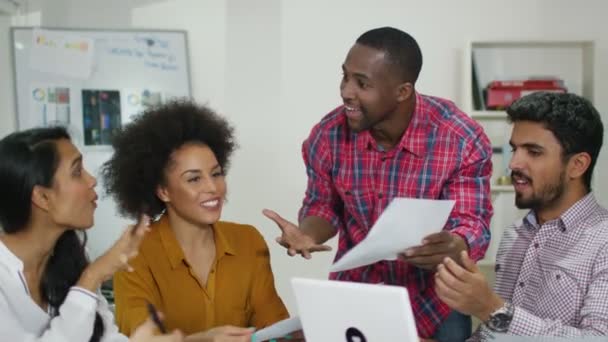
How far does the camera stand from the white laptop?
4.02ft

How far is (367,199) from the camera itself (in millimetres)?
2227

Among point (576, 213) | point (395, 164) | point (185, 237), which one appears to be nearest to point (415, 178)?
point (395, 164)

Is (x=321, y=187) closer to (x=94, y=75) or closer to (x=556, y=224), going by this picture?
(x=556, y=224)

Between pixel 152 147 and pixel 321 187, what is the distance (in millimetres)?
528

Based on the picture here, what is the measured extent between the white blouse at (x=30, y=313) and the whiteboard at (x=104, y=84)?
2050 millimetres

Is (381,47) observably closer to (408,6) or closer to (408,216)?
(408,216)

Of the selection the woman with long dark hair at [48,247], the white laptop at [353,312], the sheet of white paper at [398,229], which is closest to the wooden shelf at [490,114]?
the sheet of white paper at [398,229]

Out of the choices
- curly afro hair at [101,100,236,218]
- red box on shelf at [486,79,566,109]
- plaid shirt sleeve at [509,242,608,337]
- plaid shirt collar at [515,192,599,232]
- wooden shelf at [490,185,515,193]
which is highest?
red box on shelf at [486,79,566,109]

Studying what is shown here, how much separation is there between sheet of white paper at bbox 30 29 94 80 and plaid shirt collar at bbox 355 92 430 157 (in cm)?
212

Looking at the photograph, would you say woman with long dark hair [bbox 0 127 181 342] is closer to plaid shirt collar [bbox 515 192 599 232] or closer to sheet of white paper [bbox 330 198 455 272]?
sheet of white paper [bbox 330 198 455 272]

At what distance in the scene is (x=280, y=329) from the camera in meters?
1.64

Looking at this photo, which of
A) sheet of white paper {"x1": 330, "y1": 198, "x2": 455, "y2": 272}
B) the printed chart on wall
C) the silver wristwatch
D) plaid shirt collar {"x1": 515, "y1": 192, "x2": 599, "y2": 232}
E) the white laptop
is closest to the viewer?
the white laptop

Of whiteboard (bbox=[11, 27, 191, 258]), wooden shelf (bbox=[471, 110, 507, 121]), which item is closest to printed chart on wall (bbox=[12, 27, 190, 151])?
whiteboard (bbox=[11, 27, 191, 258])

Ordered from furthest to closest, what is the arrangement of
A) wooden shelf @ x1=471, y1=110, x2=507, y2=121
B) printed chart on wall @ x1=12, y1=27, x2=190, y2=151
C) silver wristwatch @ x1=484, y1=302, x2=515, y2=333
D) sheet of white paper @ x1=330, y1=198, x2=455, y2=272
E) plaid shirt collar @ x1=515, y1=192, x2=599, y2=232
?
printed chart on wall @ x1=12, y1=27, x2=190, y2=151 < wooden shelf @ x1=471, y1=110, x2=507, y2=121 < plaid shirt collar @ x1=515, y1=192, x2=599, y2=232 < silver wristwatch @ x1=484, y1=302, x2=515, y2=333 < sheet of white paper @ x1=330, y1=198, x2=455, y2=272
